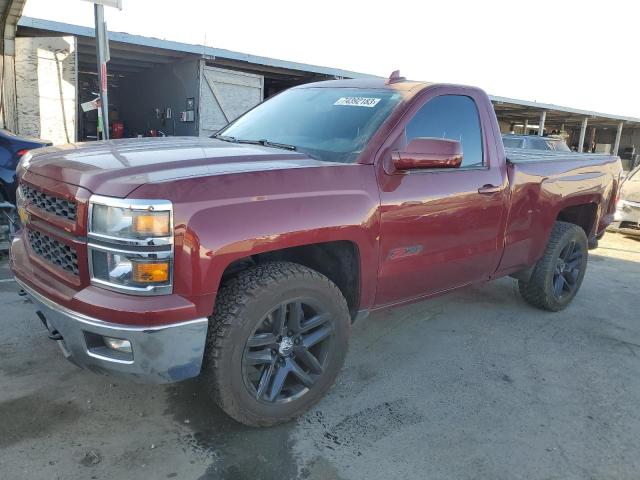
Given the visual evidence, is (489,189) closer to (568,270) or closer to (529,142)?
(568,270)

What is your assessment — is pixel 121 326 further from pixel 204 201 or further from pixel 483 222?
pixel 483 222

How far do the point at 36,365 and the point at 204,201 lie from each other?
194 centimetres

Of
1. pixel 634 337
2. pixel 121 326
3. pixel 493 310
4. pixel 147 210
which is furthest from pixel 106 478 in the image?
pixel 634 337

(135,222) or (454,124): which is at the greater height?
(454,124)

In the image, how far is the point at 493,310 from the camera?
16.3ft

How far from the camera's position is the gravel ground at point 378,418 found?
250cm

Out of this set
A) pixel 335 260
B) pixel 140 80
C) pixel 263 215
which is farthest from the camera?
pixel 140 80

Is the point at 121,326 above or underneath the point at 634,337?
above

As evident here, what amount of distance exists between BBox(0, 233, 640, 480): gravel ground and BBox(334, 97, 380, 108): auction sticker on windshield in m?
1.78

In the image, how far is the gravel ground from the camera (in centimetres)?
250

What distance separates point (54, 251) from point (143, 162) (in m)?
0.63

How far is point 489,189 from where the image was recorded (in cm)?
364

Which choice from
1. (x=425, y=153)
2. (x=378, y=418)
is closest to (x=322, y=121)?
(x=425, y=153)

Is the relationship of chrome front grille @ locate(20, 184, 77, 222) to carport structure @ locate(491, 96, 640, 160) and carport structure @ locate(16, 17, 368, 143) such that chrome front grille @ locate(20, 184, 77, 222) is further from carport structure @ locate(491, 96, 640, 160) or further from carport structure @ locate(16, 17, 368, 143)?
carport structure @ locate(491, 96, 640, 160)
